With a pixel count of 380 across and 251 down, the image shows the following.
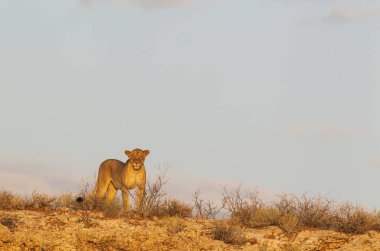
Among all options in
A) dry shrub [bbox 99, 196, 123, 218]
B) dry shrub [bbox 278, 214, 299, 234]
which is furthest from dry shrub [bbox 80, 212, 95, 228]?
dry shrub [bbox 278, 214, 299, 234]

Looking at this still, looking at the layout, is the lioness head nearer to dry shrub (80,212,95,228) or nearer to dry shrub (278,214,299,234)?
dry shrub (80,212,95,228)

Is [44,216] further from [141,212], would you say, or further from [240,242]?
[240,242]

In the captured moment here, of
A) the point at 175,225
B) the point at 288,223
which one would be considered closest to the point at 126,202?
the point at 175,225

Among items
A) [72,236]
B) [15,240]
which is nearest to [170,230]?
[72,236]

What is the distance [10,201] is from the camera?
18297 millimetres

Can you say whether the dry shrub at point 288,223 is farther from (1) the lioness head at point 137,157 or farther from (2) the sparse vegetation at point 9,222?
(2) the sparse vegetation at point 9,222

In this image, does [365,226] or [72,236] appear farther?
[365,226]

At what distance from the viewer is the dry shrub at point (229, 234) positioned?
1686 cm

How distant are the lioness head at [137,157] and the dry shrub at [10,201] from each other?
2.61 metres

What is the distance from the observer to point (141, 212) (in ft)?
59.9

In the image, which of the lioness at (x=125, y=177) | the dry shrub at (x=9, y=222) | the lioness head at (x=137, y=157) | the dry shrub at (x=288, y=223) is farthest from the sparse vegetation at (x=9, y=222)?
the dry shrub at (x=288, y=223)

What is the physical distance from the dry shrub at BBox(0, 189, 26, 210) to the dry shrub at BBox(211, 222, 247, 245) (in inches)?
159

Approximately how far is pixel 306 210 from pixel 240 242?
211 centimetres

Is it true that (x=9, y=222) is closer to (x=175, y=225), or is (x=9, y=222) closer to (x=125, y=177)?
(x=175, y=225)
